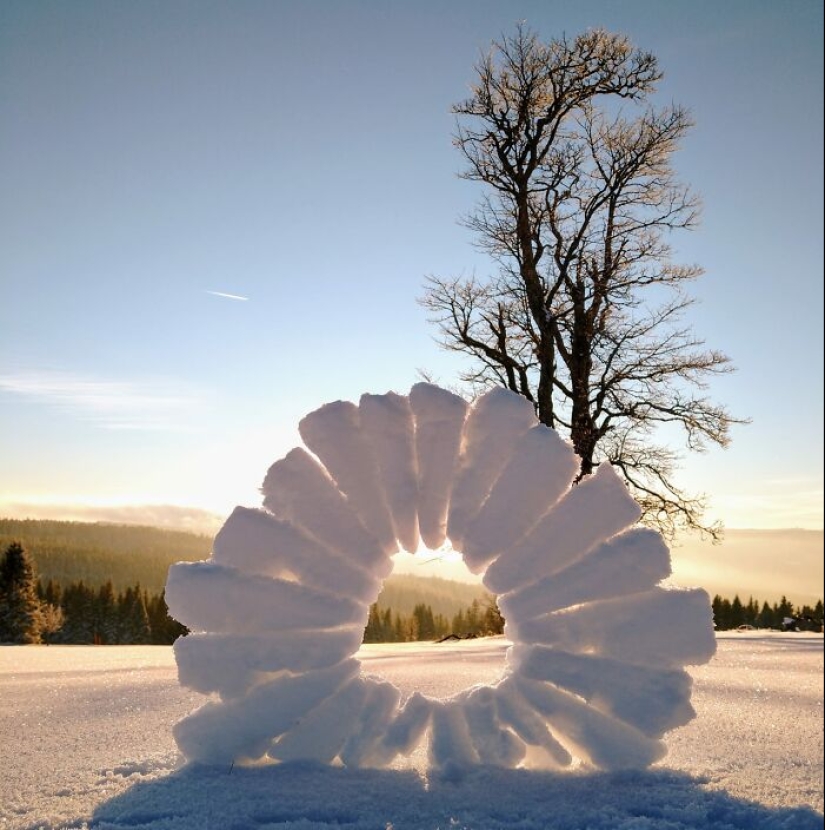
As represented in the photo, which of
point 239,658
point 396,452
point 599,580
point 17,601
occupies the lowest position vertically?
point 17,601

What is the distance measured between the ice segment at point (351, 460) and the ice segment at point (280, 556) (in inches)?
5.6

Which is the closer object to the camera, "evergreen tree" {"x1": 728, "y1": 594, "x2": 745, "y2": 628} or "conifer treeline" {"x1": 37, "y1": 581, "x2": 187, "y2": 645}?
"evergreen tree" {"x1": 728, "y1": 594, "x2": 745, "y2": 628}

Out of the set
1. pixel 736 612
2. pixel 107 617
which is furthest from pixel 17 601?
pixel 736 612

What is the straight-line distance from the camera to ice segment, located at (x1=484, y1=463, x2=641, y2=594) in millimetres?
2285

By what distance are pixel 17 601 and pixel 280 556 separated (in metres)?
18.4

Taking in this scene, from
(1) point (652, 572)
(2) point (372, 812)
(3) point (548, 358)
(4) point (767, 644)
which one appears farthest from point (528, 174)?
(2) point (372, 812)

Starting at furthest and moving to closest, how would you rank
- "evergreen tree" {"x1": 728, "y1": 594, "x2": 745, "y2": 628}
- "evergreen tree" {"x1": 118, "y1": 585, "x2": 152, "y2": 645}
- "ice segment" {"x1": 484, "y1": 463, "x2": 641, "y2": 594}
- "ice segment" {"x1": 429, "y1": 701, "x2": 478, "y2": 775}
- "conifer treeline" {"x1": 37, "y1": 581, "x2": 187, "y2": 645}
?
"evergreen tree" {"x1": 118, "y1": 585, "x2": 152, "y2": 645} < "conifer treeline" {"x1": 37, "y1": 581, "x2": 187, "y2": 645} < "evergreen tree" {"x1": 728, "y1": 594, "x2": 745, "y2": 628} < "ice segment" {"x1": 484, "y1": 463, "x2": 641, "y2": 594} < "ice segment" {"x1": 429, "y1": 701, "x2": 478, "y2": 775}

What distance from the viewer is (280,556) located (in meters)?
2.30

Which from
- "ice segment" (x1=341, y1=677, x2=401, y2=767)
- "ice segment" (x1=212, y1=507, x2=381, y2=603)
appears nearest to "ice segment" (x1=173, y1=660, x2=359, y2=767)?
"ice segment" (x1=341, y1=677, x2=401, y2=767)

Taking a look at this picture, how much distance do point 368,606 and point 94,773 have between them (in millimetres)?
833

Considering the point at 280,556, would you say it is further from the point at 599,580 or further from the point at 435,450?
the point at 599,580

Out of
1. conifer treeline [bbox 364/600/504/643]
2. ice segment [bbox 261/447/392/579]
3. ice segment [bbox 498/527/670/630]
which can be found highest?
ice segment [bbox 261/447/392/579]

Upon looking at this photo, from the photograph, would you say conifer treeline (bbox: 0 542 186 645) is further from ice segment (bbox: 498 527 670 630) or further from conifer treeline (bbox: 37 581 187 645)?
ice segment (bbox: 498 527 670 630)

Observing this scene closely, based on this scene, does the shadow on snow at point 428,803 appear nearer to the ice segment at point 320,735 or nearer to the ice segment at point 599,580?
the ice segment at point 320,735
